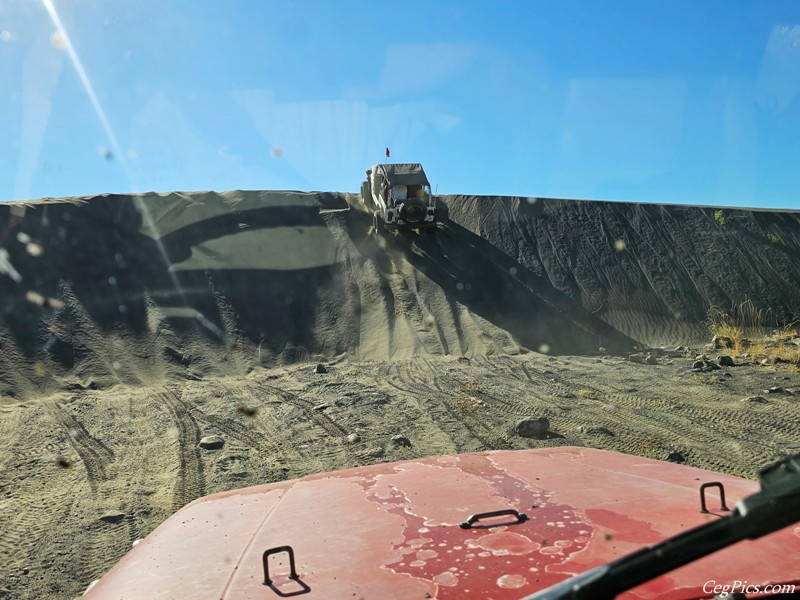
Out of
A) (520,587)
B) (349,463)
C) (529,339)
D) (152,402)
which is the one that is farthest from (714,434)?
(529,339)

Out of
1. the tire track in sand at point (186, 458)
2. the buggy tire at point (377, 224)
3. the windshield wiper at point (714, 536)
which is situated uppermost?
the buggy tire at point (377, 224)

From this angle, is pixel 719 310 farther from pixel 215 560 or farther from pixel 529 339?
pixel 215 560

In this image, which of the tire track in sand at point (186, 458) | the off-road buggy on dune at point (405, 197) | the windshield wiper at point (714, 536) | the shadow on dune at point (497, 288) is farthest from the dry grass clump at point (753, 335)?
the windshield wiper at point (714, 536)

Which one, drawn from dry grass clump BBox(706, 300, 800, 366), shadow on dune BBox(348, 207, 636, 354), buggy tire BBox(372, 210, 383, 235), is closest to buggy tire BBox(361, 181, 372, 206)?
shadow on dune BBox(348, 207, 636, 354)

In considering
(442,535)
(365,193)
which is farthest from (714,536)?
(365,193)

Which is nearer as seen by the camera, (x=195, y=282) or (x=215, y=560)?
(x=215, y=560)

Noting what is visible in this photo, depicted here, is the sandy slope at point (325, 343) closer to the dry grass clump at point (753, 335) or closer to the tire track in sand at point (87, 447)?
the tire track in sand at point (87, 447)
